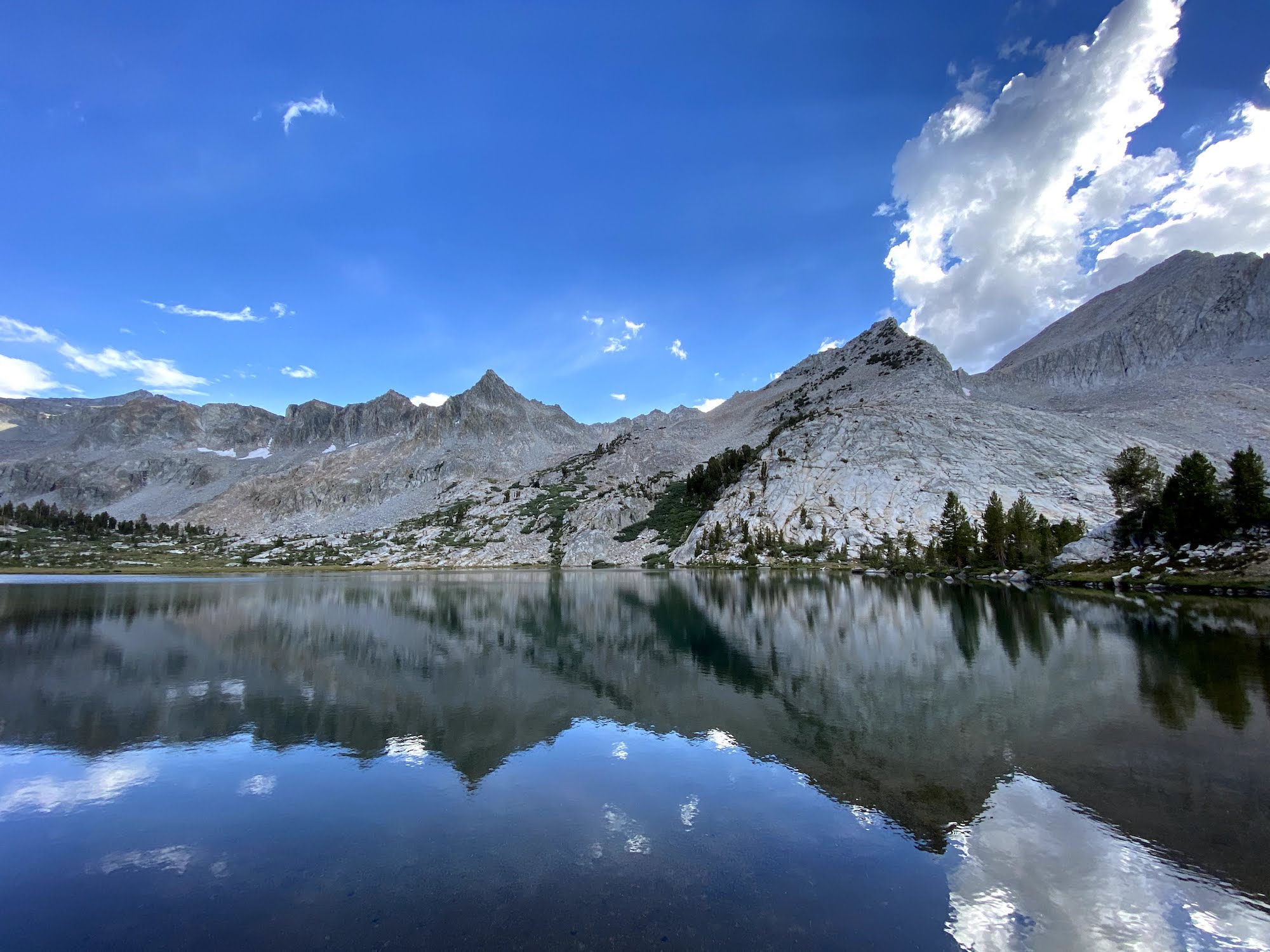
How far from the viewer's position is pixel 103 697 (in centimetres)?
2817

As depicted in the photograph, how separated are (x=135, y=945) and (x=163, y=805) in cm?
775

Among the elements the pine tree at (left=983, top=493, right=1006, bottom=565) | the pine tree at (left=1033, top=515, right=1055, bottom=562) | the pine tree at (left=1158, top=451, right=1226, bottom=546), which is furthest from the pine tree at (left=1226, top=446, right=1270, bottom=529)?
the pine tree at (left=983, top=493, right=1006, bottom=565)

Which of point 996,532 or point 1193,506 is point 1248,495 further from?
point 996,532

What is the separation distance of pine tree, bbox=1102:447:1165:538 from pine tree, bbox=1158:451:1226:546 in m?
4.26

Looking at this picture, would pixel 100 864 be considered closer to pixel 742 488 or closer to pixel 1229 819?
pixel 1229 819

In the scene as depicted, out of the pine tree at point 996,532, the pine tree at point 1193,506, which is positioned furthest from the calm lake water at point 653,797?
the pine tree at point 996,532

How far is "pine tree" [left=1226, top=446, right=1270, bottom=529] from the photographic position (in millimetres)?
60344

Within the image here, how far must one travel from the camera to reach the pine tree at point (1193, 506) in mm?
64750

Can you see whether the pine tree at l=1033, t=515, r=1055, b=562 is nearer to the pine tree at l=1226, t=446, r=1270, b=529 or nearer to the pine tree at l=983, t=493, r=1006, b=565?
the pine tree at l=983, t=493, r=1006, b=565

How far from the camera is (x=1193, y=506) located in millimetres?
66688

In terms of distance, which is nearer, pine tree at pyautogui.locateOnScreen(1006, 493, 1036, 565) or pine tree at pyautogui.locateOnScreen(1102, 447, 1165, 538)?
pine tree at pyautogui.locateOnScreen(1102, 447, 1165, 538)

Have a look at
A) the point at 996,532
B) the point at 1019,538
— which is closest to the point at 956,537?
the point at 996,532

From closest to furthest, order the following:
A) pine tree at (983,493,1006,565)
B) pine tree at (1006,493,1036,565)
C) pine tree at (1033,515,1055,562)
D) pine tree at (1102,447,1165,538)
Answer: pine tree at (1102,447,1165,538), pine tree at (1033,515,1055,562), pine tree at (1006,493,1036,565), pine tree at (983,493,1006,565)

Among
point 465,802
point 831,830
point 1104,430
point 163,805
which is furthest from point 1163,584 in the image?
point 1104,430
